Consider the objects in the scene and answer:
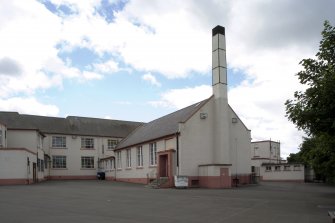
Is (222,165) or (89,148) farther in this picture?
(89,148)

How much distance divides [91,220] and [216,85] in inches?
1111

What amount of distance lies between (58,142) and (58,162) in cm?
299

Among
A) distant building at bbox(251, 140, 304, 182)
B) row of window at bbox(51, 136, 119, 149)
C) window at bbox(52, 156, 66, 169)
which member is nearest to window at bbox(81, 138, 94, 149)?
row of window at bbox(51, 136, 119, 149)

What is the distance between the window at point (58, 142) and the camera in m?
63.3

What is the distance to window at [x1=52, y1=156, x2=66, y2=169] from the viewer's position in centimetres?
6300

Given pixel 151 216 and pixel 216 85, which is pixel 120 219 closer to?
pixel 151 216

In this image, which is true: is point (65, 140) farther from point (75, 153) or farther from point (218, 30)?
point (218, 30)

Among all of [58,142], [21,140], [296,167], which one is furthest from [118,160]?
[296,167]

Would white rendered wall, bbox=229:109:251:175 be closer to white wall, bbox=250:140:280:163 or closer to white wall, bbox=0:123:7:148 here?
white wall, bbox=0:123:7:148

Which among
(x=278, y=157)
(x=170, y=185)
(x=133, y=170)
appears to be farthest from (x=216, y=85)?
(x=278, y=157)

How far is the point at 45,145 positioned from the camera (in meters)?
62.3

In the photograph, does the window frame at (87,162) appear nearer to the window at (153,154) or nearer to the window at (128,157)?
the window at (128,157)

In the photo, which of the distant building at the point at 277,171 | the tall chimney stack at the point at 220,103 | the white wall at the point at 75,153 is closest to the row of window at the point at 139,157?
the tall chimney stack at the point at 220,103

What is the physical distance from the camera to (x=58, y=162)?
208 feet
